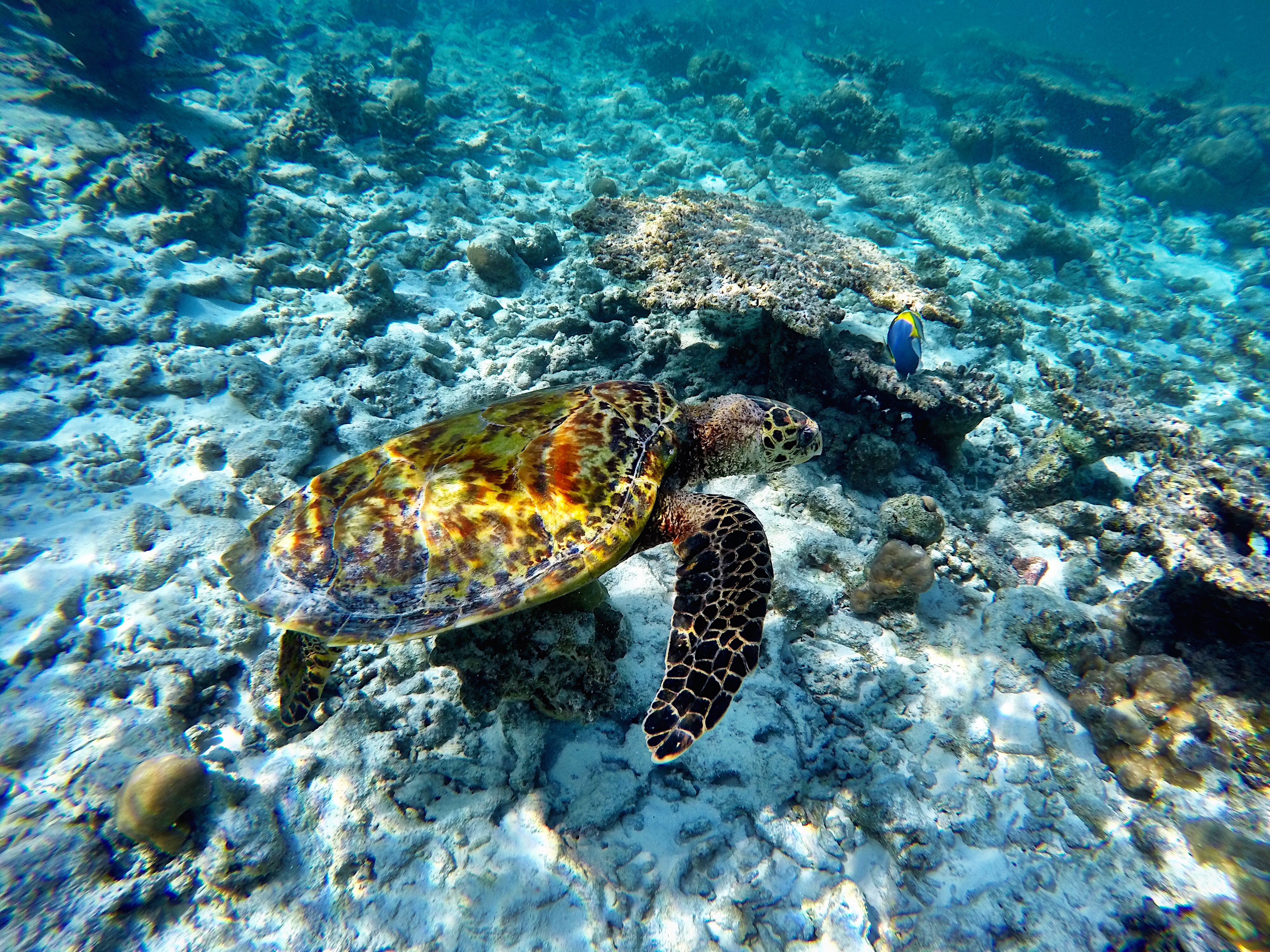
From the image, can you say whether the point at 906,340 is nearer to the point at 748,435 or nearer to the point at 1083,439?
the point at 748,435

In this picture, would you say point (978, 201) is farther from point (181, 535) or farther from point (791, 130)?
point (181, 535)

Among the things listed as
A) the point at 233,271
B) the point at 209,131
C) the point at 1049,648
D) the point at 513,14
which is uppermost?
the point at 513,14

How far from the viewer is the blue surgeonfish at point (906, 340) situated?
396 centimetres

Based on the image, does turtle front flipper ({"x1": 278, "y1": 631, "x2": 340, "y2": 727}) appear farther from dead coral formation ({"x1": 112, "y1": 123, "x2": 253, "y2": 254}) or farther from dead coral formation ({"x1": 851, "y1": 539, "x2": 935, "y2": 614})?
dead coral formation ({"x1": 112, "y1": 123, "x2": 253, "y2": 254})

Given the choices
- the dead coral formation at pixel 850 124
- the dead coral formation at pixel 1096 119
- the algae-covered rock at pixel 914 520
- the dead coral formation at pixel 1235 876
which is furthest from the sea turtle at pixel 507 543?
the dead coral formation at pixel 1096 119

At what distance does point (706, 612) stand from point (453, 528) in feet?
4.75

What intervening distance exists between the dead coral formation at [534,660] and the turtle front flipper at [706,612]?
515 millimetres

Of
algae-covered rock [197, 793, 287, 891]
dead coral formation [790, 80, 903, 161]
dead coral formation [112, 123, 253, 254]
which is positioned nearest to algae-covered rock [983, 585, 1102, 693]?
algae-covered rock [197, 793, 287, 891]

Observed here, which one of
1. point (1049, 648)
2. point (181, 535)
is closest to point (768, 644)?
point (1049, 648)

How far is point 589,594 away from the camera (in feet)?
9.49

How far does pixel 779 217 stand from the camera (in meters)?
5.82

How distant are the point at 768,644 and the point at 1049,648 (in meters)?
1.95

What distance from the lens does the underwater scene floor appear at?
247 centimetres

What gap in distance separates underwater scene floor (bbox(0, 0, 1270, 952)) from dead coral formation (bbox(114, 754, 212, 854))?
0.02 m
